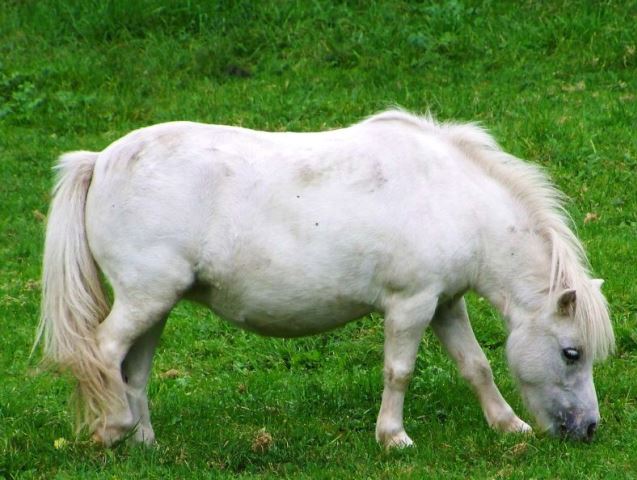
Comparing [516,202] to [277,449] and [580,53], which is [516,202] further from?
[580,53]

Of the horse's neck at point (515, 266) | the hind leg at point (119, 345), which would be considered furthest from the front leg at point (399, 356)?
the hind leg at point (119, 345)

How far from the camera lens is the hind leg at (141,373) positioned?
236 inches

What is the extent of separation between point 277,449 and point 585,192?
4.52 metres

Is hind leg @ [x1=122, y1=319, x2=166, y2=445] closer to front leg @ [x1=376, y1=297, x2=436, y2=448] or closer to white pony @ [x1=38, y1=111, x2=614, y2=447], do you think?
white pony @ [x1=38, y1=111, x2=614, y2=447]

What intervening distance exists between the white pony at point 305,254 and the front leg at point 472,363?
118 millimetres

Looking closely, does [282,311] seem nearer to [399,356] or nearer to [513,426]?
[399,356]

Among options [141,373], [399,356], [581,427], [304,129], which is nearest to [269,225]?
[399,356]

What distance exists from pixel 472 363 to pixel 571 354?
1.88 ft

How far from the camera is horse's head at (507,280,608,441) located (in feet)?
19.5

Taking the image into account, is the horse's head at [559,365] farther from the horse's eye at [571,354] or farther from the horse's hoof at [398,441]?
the horse's hoof at [398,441]

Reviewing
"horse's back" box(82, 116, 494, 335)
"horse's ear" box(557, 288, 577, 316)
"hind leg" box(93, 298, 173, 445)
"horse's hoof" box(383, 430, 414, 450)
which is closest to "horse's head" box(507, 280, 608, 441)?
"horse's ear" box(557, 288, 577, 316)

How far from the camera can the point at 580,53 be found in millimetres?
12031

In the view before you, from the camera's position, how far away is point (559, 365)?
6020 millimetres

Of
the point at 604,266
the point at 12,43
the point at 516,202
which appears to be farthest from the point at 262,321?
the point at 12,43
